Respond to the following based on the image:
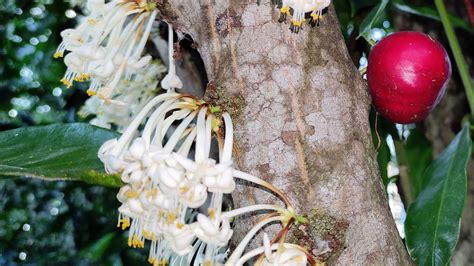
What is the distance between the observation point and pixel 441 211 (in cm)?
104

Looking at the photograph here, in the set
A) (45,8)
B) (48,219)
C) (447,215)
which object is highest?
(447,215)

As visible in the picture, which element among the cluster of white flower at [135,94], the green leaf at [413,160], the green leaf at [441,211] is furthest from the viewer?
the cluster of white flower at [135,94]

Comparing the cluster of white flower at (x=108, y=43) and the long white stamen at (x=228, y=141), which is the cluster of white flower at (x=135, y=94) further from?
the long white stamen at (x=228, y=141)

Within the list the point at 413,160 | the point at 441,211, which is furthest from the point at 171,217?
→ the point at 413,160

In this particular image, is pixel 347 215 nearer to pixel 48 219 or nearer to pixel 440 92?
pixel 440 92

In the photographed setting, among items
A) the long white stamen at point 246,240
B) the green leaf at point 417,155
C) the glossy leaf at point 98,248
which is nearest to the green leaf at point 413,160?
the green leaf at point 417,155

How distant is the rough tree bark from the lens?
0.75 m

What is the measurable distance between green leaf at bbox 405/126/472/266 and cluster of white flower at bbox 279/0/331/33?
0.38 metres

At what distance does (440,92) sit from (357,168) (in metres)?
0.25

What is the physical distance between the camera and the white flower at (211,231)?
2.31 ft

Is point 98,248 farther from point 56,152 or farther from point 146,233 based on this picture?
point 146,233

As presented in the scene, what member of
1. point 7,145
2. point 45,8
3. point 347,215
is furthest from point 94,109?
point 347,215

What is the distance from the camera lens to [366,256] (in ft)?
2.46

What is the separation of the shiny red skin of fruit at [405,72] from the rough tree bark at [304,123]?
9 centimetres
